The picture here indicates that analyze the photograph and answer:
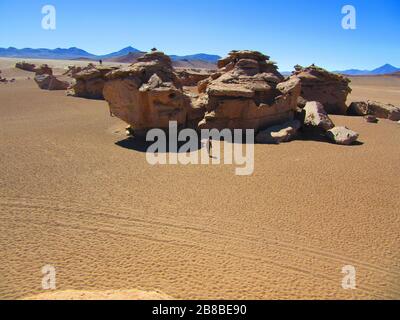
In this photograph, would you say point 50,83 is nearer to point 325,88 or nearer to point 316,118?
point 325,88

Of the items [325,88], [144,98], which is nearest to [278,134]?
[144,98]

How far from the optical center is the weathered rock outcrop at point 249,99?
1472 centimetres

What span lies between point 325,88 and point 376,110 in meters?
3.45

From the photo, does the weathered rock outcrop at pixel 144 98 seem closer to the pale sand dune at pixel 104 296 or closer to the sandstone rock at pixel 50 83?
the pale sand dune at pixel 104 296

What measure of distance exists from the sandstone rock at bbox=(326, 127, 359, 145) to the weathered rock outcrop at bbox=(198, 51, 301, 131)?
2.31 meters

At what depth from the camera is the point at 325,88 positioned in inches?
801

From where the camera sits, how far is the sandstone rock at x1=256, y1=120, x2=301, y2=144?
13.9 meters

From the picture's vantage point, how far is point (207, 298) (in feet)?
17.5

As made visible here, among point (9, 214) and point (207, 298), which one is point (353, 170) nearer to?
point (207, 298)
